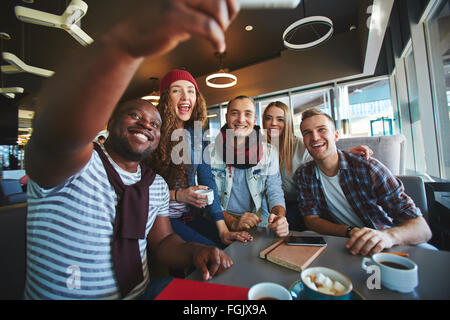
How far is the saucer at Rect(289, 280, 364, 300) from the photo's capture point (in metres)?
0.57

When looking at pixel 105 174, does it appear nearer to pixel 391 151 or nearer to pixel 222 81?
pixel 391 151

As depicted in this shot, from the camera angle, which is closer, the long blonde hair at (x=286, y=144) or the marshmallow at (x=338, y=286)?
the marshmallow at (x=338, y=286)

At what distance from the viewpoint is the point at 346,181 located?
1.46m

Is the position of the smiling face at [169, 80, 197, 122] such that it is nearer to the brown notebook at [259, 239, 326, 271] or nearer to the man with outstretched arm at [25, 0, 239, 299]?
the man with outstretched arm at [25, 0, 239, 299]

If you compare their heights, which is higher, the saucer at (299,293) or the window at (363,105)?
A: the window at (363,105)

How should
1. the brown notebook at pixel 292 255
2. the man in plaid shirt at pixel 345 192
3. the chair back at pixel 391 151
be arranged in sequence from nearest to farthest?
the brown notebook at pixel 292 255 → the man in plaid shirt at pixel 345 192 → the chair back at pixel 391 151

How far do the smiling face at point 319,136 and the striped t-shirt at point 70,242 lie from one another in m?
1.41

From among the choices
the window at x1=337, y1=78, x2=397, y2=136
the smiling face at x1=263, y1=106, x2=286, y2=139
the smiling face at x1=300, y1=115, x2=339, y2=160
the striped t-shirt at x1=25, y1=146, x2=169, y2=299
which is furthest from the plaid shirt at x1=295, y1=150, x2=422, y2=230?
the window at x1=337, y1=78, x2=397, y2=136

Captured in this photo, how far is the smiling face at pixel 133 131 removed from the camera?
1.06 m

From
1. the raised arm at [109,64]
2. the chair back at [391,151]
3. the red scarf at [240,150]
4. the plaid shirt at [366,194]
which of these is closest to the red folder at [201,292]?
the raised arm at [109,64]

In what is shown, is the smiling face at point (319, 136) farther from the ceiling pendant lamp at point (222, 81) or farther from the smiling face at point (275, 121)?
the ceiling pendant lamp at point (222, 81)

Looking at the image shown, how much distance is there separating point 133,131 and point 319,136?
51.1 inches

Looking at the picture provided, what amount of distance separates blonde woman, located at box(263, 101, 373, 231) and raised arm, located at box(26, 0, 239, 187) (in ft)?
5.49

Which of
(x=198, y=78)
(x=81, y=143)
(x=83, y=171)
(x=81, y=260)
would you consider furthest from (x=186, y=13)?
(x=198, y=78)
